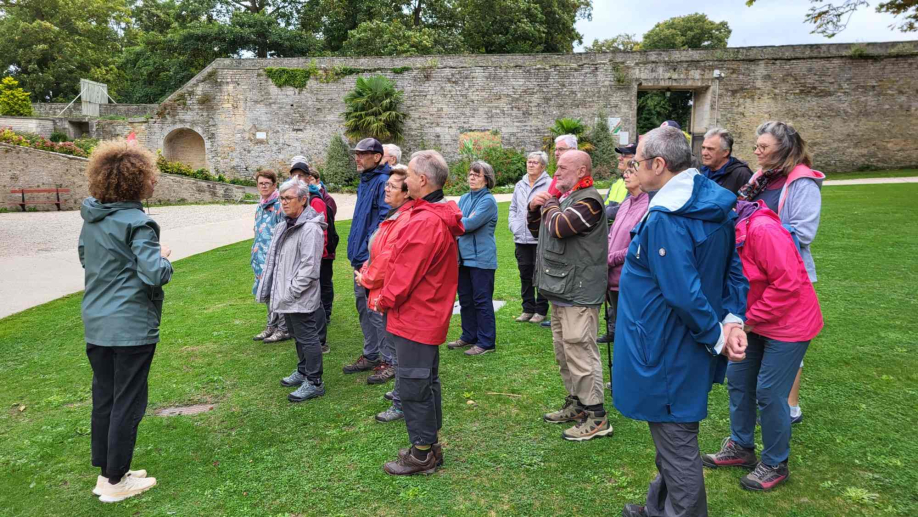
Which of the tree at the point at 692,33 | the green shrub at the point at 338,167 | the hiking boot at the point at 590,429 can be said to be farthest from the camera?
the tree at the point at 692,33

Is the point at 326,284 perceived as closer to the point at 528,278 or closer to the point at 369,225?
the point at 369,225

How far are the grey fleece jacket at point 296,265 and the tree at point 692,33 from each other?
150 feet

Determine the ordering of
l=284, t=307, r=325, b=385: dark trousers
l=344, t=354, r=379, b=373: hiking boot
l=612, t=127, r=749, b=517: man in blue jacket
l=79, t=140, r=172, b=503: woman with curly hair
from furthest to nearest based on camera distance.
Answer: l=344, t=354, r=379, b=373: hiking boot
l=284, t=307, r=325, b=385: dark trousers
l=79, t=140, r=172, b=503: woman with curly hair
l=612, t=127, r=749, b=517: man in blue jacket

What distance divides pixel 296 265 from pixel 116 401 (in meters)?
1.68

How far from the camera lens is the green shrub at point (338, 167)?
23438mm

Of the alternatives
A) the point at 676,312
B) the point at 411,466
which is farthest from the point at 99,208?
the point at 676,312

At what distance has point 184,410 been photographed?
4.50m

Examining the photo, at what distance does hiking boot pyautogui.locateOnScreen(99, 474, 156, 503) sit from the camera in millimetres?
3256

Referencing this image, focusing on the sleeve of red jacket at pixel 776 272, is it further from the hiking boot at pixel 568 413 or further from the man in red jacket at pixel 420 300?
the man in red jacket at pixel 420 300

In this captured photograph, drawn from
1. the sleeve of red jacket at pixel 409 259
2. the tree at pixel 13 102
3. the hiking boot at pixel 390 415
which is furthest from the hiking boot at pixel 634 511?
the tree at pixel 13 102

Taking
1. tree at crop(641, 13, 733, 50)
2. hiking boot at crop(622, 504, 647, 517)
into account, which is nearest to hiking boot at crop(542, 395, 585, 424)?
hiking boot at crop(622, 504, 647, 517)

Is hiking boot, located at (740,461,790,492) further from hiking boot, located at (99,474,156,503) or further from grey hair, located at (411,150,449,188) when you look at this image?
hiking boot, located at (99,474,156,503)

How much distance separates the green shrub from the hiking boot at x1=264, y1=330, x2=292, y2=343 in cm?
1766

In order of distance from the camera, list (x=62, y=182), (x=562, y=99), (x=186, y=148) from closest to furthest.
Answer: (x=62, y=182), (x=562, y=99), (x=186, y=148)
